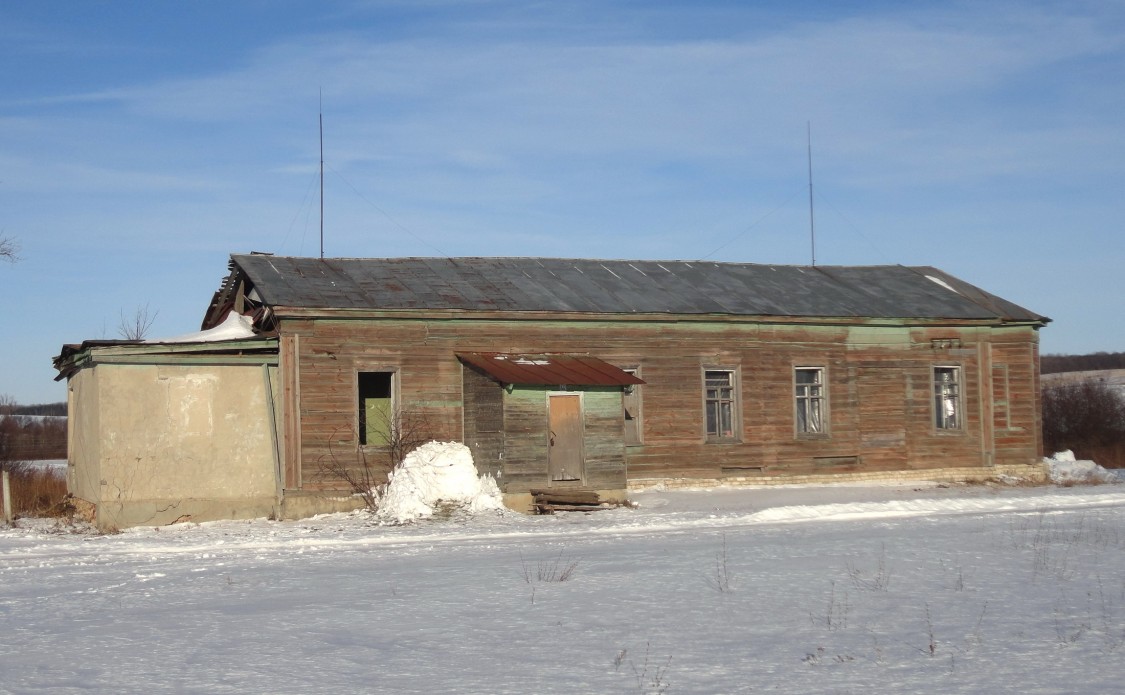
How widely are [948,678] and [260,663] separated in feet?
15.8

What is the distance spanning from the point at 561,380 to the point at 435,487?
2.95 metres

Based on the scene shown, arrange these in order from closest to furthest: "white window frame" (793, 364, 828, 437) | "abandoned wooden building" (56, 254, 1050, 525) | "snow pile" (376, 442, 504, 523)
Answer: "snow pile" (376, 442, 504, 523), "abandoned wooden building" (56, 254, 1050, 525), "white window frame" (793, 364, 828, 437)

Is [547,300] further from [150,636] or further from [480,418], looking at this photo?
[150,636]

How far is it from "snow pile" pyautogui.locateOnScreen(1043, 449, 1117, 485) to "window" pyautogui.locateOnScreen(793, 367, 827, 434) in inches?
225

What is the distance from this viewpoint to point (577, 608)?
35.0 ft

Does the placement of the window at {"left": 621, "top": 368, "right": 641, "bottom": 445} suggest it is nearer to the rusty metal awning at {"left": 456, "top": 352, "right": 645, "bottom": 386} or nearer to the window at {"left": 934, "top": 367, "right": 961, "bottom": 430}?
the rusty metal awning at {"left": 456, "top": 352, "right": 645, "bottom": 386}

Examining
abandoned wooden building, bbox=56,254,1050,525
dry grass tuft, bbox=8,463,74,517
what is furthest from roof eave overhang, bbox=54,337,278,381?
dry grass tuft, bbox=8,463,74,517

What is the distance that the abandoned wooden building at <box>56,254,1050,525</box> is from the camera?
1956 cm

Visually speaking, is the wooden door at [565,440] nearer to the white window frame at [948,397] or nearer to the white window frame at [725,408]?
the white window frame at [725,408]

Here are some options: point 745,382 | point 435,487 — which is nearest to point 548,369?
point 435,487

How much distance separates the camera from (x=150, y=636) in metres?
9.59

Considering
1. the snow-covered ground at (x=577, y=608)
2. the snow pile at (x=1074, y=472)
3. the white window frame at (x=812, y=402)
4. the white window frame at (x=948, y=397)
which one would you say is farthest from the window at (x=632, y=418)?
the snow pile at (x=1074, y=472)

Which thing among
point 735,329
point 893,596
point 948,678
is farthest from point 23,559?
point 735,329

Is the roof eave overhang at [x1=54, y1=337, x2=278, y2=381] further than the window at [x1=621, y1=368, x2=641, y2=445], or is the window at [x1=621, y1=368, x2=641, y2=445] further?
the window at [x1=621, y1=368, x2=641, y2=445]
